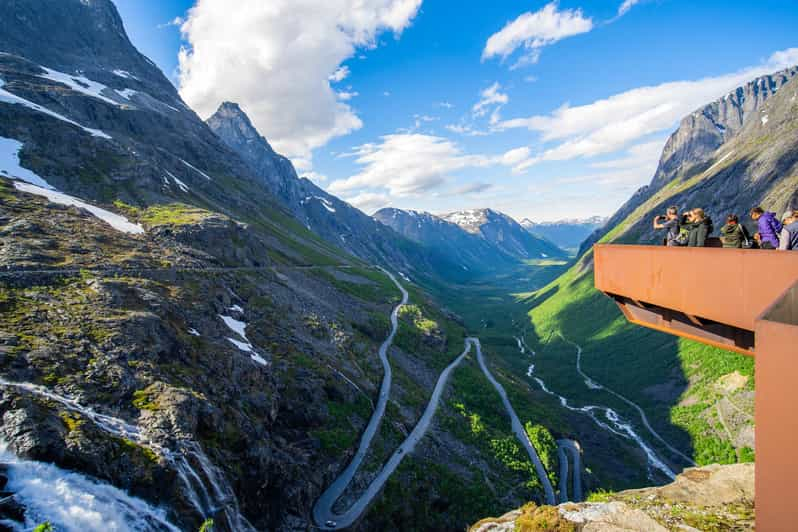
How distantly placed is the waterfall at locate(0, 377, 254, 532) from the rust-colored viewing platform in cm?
2223

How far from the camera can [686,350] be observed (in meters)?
86.6

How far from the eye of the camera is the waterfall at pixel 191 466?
66.2 ft

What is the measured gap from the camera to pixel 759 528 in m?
5.06

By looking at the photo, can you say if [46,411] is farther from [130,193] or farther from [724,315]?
[130,193]

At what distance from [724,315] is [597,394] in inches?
3764

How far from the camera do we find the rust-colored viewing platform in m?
4.73

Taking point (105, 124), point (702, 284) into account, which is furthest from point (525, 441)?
point (105, 124)

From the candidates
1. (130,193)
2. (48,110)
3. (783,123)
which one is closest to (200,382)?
(130,193)

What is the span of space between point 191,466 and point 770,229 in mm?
27405

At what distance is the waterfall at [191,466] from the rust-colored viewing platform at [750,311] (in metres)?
22.2

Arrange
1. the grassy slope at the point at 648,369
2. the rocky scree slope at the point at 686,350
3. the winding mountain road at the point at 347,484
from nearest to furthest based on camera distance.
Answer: the winding mountain road at the point at 347,484, the rocky scree slope at the point at 686,350, the grassy slope at the point at 648,369

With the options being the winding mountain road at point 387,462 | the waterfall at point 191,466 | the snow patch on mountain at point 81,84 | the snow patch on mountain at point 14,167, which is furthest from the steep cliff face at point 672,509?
the snow patch on mountain at point 81,84

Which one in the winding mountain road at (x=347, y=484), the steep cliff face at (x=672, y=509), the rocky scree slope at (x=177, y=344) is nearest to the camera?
the steep cliff face at (x=672, y=509)

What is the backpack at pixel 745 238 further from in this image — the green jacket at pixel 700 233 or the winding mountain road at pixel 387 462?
the winding mountain road at pixel 387 462
